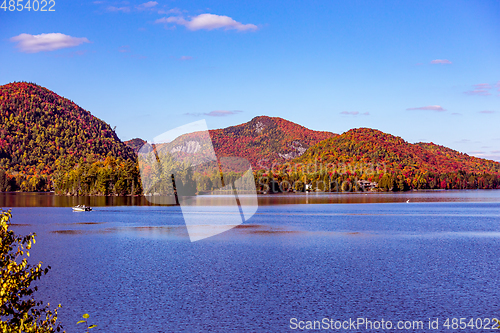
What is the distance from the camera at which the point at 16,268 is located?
10945 mm

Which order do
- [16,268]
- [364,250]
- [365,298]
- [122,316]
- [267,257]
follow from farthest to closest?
[364,250], [267,257], [365,298], [122,316], [16,268]

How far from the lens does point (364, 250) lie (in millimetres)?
39562

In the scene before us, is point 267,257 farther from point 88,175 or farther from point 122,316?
point 88,175

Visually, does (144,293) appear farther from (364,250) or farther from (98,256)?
(364,250)

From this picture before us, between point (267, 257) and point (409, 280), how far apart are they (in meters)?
11.5

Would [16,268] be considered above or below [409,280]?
above

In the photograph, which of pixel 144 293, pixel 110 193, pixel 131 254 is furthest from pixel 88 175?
pixel 144 293

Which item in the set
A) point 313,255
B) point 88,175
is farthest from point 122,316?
point 88,175

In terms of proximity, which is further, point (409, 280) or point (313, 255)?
point (313, 255)

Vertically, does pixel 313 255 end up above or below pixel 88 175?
below

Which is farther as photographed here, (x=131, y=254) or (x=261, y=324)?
(x=131, y=254)

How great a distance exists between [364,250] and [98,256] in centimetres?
2169

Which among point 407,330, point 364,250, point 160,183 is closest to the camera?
A: point 407,330

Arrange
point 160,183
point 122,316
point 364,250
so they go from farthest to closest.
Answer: point 160,183
point 364,250
point 122,316
